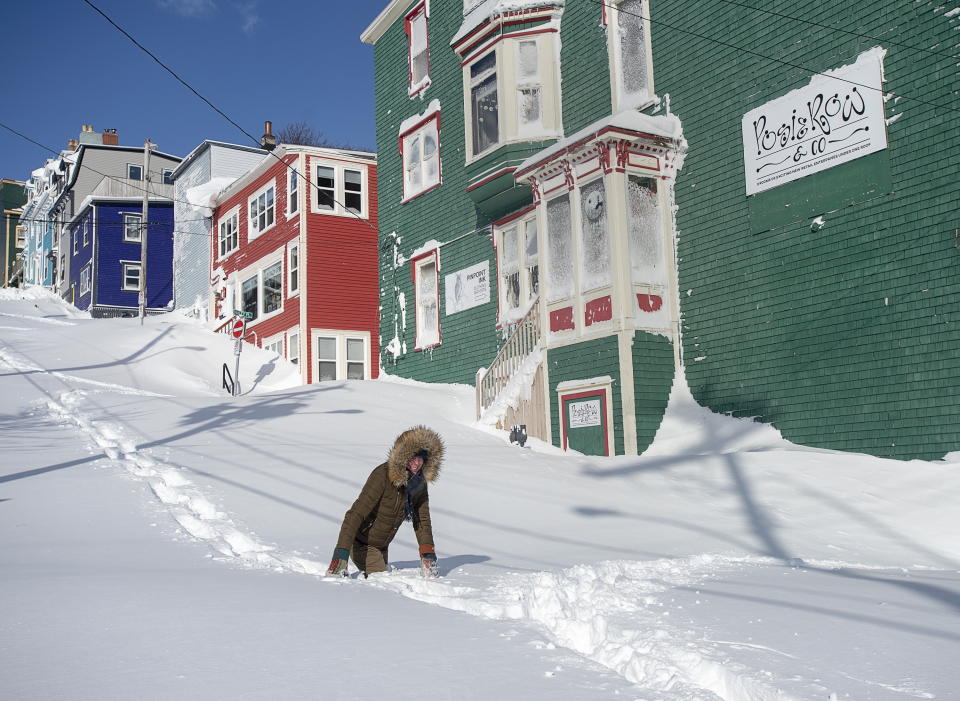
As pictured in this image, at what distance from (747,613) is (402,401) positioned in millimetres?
13275

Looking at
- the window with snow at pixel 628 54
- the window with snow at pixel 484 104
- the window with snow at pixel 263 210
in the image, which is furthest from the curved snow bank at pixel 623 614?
the window with snow at pixel 263 210

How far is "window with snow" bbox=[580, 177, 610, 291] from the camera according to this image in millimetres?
14805

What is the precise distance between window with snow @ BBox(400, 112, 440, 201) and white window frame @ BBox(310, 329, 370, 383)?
22.1 feet

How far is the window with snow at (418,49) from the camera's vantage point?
22.3 m

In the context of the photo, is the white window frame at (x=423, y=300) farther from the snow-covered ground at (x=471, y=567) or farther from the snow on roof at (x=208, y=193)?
the snow on roof at (x=208, y=193)

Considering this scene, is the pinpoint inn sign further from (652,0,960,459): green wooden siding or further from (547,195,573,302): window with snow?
(547,195,573,302): window with snow

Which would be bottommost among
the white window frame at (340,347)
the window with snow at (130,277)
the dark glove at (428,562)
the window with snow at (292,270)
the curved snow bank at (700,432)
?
the dark glove at (428,562)

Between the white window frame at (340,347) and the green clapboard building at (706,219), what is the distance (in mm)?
7785

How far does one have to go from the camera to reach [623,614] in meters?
5.33

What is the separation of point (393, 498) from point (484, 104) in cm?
1359

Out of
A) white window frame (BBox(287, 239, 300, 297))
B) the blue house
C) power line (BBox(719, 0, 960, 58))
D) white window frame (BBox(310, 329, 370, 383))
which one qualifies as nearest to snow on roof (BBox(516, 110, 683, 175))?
power line (BBox(719, 0, 960, 58))

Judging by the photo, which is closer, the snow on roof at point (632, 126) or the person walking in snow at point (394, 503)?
the person walking in snow at point (394, 503)

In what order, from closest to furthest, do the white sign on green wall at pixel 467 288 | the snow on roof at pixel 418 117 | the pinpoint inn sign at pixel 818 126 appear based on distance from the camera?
the pinpoint inn sign at pixel 818 126
the white sign on green wall at pixel 467 288
the snow on roof at pixel 418 117

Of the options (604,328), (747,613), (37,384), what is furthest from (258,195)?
(747,613)
